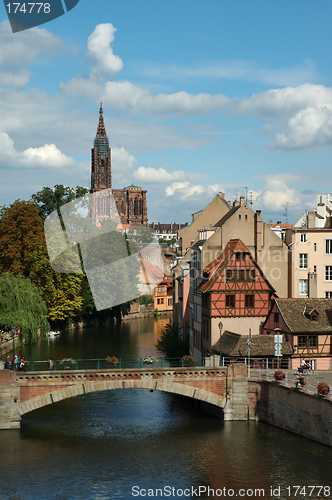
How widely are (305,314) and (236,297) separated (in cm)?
518

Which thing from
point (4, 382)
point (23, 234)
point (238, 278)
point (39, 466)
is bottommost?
point (39, 466)

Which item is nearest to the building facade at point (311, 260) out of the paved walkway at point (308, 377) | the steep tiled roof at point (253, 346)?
the steep tiled roof at point (253, 346)

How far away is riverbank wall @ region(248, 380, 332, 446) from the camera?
3497cm

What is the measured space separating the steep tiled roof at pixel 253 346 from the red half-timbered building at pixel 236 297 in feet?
8.19

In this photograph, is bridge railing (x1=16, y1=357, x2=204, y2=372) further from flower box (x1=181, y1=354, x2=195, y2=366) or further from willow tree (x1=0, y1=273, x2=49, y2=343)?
willow tree (x1=0, y1=273, x2=49, y2=343)

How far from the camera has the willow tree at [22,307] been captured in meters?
72.8

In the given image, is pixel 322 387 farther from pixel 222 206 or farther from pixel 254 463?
pixel 222 206

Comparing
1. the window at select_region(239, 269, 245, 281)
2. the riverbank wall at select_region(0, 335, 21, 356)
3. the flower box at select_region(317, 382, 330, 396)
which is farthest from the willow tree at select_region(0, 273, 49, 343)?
the flower box at select_region(317, 382, 330, 396)

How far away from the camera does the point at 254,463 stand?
110 ft

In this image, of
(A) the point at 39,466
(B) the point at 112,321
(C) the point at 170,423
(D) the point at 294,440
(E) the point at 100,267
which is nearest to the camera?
(A) the point at 39,466

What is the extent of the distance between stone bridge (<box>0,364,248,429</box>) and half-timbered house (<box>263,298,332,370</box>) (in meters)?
6.34

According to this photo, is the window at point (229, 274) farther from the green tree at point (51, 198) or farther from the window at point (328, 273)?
the green tree at point (51, 198)

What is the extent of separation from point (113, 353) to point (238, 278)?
2348cm

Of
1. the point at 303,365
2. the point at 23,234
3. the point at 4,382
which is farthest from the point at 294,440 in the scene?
the point at 23,234
